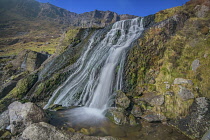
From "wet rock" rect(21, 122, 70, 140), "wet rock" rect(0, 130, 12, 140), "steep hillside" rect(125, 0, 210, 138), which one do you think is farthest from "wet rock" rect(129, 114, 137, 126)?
"wet rock" rect(0, 130, 12, 140)

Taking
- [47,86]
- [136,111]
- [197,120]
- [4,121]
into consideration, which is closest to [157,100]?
[136,111]

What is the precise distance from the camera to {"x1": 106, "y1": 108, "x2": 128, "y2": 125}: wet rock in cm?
1178

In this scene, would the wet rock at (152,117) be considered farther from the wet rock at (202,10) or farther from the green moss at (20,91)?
the green moss at (20,91)

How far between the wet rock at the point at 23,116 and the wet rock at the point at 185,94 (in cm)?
1155

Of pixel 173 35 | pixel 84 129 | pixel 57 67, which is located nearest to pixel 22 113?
pixel 84 129

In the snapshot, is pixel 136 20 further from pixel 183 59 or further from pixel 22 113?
pixel 22 113

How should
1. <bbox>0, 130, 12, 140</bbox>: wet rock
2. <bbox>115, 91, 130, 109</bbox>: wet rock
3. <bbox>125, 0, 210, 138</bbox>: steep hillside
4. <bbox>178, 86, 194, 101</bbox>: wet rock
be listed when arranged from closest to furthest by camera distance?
<bbox>0, 130, 12, 140</bbox>: wet rock < <bbox>125, 0, 210, 138</bbox>: steep hillside < <bbox>178, 86, 194, 101</bbox>: wet rock < <bbox>115, 91, 130, 109</bbox>: wet rock

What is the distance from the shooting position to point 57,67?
70.7ft

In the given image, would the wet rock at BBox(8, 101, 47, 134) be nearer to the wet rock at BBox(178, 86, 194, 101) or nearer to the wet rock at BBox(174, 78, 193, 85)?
the wet rock at BBox(178, 86, 194, 101)

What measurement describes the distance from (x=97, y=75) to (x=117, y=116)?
7.05m

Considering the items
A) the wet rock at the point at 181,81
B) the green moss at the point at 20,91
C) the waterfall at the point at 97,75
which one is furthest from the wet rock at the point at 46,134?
the green moss at the point at 20,91

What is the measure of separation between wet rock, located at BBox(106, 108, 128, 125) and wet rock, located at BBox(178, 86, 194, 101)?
5.37 metres

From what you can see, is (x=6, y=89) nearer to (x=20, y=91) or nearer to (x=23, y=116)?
Result: (x=20, y=91)

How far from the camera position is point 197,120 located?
1072 centimetres
